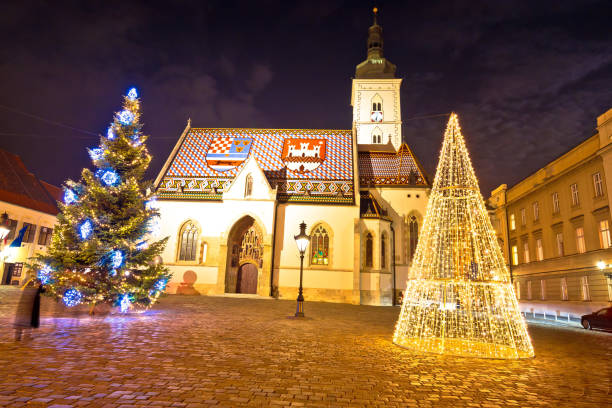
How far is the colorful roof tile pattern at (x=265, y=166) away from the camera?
29.2m

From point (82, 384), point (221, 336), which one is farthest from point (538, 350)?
point (82, 384)

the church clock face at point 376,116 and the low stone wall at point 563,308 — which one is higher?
the church clock face at point 376,116

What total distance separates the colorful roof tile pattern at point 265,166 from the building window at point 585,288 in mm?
15816

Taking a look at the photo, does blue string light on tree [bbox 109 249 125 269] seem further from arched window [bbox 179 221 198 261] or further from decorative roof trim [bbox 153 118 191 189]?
decorative roof trim [bbox 153 118 191 189]

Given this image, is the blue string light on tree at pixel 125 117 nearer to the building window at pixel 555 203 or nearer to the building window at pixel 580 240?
the building window at pixel 580 240

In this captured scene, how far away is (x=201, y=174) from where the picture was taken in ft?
101

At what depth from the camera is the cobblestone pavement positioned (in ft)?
16.5

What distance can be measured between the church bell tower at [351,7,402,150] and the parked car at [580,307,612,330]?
95.2 ft

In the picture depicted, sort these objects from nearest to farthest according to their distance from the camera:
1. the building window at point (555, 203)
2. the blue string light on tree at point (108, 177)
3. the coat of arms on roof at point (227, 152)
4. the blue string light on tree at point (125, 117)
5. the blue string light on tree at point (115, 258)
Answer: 1. the blue string light on tree at point (115, 258)
2. the blue string light on tree at point (108, 177)
3. the blue string light on tree at point (125, 117)
4. the building window at point (555, 203)
5. the coat of arms on roof at point (227, 152)

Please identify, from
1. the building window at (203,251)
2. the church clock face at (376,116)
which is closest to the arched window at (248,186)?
the building window at (203,251)

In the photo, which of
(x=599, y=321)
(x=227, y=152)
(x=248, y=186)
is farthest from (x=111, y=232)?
(x=599, y=321)

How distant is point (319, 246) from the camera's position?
2767cm

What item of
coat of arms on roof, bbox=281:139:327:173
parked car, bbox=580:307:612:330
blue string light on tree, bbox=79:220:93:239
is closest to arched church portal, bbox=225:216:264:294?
coat of arms on roof, bbox=281:139:327:173

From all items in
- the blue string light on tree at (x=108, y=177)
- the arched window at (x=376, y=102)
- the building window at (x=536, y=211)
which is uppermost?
the arched window at (x=376, y=102)
